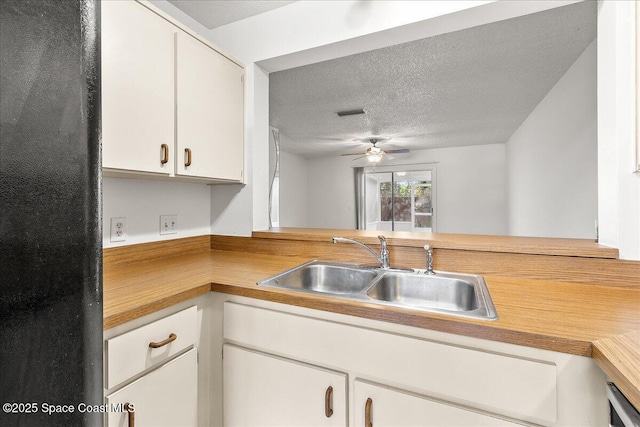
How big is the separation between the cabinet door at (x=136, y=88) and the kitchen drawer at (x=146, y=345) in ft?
2.10

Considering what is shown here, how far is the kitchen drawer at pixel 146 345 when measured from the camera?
2.86 feet

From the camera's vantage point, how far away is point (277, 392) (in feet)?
3.55

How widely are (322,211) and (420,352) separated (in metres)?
5.81

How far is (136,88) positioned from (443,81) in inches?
93.6

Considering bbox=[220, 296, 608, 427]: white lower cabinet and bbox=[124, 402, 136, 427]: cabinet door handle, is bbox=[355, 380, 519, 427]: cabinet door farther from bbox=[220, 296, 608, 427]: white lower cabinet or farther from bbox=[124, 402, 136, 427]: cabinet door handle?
bbox=[124, 402, 136, 427]: cabinet door handle

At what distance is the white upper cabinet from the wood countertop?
48cm

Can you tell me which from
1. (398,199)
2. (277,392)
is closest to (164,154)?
(277,392)

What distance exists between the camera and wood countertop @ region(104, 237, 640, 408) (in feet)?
2.37

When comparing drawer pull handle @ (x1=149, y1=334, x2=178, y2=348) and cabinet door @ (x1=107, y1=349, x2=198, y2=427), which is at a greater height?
drawer pull handle @ (x1=149, y1=334, x2=178, y2=348)

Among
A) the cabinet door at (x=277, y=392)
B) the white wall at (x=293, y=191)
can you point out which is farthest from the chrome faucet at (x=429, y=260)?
the white wall at (x=293, y=191)

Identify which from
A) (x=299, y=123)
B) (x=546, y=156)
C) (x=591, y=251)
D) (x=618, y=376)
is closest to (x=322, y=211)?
(x=299, y=123)

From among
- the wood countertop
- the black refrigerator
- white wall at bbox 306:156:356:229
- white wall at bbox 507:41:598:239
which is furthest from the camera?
white wall at bbox 306:156:356:229

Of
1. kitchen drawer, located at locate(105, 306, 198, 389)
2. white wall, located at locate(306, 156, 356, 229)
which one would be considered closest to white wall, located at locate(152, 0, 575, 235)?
kitchen drawer, located at locate(105, 306, 198, 389)

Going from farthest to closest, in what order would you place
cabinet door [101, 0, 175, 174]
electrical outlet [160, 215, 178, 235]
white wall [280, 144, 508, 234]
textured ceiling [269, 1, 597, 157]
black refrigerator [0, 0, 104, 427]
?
white wall [280, 144, 508, 234] < textured ceiling [269, 1, 597, 157] < electrical outlet [160, 215, 178, 235] < cabinet door [101, 0, 175, 174] < black refrigerator [0, 0, 104, 427]
